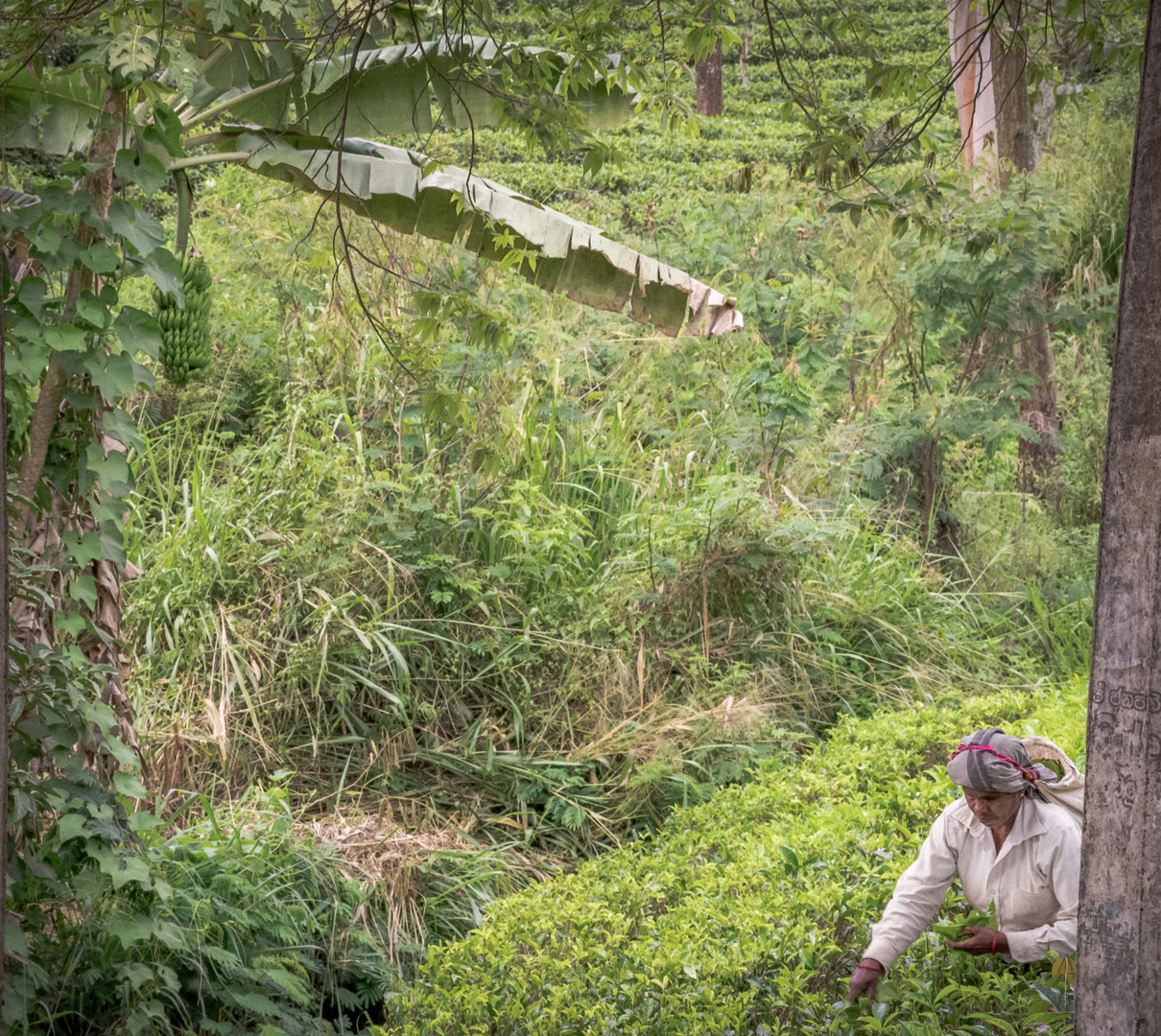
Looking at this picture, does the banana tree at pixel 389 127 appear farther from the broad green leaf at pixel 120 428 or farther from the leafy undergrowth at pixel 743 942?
the leafy undergrowth at pixel 743 942

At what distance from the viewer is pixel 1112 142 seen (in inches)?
581

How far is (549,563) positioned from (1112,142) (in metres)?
11.5

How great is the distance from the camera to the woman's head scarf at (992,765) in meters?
3.67

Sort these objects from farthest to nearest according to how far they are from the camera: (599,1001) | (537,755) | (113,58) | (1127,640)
Answer: 1. (537,755)
2. (599,1001)
3. (113,58)
4. (1127,640)

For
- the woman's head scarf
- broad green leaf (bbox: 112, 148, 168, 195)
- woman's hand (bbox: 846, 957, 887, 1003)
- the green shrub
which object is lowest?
the green shrub

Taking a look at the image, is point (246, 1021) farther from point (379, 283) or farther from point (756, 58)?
point (756, 58)

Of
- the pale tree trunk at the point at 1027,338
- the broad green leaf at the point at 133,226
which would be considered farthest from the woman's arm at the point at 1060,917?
the pale tree trunk at the point at 1027,338

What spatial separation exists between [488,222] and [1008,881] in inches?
123

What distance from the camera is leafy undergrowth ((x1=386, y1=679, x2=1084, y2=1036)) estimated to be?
3.59m

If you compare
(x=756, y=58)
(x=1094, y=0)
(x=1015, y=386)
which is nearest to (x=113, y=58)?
(x=1094, y=0)

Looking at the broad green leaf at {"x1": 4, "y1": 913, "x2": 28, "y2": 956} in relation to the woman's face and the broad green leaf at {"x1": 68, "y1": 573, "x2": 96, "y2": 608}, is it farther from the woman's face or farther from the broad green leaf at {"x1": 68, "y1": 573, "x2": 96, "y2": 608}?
the woman's face

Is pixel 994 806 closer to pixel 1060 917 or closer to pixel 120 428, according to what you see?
pixel 1060 917

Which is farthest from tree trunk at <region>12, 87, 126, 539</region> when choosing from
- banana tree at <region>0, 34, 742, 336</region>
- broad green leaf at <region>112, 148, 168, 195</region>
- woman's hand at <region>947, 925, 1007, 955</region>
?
woman's hand at <region>947, 925, 1007, 955</region>

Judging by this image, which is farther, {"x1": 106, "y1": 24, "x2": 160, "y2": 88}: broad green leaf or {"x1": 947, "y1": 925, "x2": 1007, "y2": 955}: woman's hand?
{"x1": 947, "y1": 925, "x2": 1007, "y2": 955}: woman's hand
